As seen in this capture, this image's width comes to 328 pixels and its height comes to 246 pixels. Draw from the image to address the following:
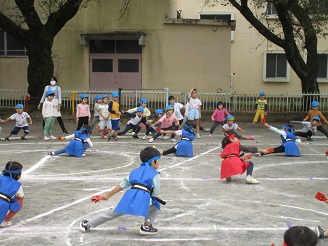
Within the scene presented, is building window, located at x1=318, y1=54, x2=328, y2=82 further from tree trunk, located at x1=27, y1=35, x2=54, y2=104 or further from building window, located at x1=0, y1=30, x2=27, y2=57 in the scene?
building window, located at x1=0, y1=30, x2=27, y2=57

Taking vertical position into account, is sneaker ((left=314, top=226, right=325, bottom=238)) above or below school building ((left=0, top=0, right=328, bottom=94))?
below

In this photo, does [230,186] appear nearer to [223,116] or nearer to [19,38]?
[223,116]

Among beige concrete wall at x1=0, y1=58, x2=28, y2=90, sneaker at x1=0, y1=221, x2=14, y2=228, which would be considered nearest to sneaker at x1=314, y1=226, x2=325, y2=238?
sneaker at x1=0, y1=221, x2=14, y2=228

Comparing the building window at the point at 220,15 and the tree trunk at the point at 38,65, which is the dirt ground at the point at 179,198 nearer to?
the tree trunk at the point at 38,65

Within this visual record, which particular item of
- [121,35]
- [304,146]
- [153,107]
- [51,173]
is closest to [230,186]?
[51,173]

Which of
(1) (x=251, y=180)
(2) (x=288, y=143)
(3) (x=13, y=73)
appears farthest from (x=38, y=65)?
(1) (x=251, y=180)

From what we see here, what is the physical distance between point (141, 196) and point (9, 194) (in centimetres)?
182

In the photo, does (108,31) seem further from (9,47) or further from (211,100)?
(211,100)

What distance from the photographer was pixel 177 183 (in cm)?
1055

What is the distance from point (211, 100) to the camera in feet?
80.0

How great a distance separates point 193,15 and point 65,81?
9.72m

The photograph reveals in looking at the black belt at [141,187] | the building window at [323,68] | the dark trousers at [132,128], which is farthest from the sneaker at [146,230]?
the building window at [323,68]

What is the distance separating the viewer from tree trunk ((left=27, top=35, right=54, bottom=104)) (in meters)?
23.5

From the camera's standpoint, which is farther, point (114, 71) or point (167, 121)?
point (114, 71)
